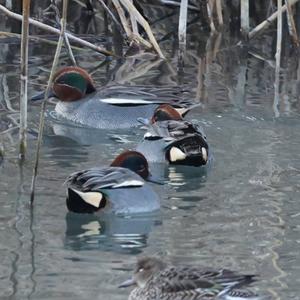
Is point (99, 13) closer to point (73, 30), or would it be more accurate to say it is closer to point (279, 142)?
point (73, 30)

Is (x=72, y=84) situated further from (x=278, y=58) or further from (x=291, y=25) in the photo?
(x=291, y=25)

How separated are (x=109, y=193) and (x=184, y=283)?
2.10m

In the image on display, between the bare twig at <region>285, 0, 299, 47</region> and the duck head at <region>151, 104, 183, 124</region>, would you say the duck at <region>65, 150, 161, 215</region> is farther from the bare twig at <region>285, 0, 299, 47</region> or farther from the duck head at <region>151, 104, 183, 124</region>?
the bare twig at <region>285, 0, 299, 47</region>

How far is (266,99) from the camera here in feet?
35.9

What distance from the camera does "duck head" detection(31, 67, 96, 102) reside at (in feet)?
35.0

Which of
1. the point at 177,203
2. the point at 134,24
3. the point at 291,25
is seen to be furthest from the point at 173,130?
the point at 291,25

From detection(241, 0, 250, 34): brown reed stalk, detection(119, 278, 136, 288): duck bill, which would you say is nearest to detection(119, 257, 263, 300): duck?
detection(119, 278, 136, 288): duck bill

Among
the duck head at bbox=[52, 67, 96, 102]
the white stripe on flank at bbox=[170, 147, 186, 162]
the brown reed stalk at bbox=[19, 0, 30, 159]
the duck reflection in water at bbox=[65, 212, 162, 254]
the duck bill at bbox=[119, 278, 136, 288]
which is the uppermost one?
the brown reed stalk at bbox=[19, 0, 30, 159]

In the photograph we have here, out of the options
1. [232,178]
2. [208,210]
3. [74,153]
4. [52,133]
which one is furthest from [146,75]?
[208,210]

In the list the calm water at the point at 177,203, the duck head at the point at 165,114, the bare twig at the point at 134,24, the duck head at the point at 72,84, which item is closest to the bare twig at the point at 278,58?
the calm water at the point at 177,203

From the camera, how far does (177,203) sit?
770 centimetres

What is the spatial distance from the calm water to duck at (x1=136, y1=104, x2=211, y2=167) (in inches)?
3.4

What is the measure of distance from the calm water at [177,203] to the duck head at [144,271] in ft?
0.95

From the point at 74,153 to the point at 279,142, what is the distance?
1554 mm
